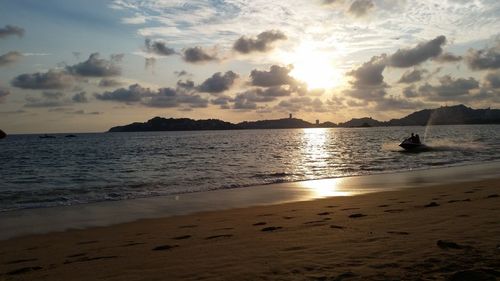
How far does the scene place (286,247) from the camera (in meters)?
8.35

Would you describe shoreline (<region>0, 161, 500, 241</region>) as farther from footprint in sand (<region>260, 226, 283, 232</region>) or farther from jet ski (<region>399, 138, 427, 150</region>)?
jet ski (<region>399, 138, 427, 150</region>)

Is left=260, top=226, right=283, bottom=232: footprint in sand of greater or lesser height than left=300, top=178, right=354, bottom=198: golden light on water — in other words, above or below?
above

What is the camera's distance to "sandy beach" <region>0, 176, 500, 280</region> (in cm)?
660

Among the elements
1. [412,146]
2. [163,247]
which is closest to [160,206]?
[163,247]

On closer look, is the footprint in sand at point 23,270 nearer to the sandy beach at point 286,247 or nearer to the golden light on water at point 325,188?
the sandy beach at point 286,247

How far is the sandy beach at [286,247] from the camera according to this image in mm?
6602

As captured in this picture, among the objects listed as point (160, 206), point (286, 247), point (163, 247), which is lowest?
point (160, 206)

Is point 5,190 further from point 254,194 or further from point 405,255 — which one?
point 405,255

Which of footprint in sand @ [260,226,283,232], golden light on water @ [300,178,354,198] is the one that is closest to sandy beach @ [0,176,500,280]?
footprint in sand @ [260,226,283,232]

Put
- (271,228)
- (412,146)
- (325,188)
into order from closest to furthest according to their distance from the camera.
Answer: (271,228), (325,188), (412,146)

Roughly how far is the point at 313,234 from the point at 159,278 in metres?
3.92

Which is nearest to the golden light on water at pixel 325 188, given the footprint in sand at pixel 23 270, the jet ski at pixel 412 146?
the footprint in sand at pixel 23 270

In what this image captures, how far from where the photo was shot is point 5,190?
83.7 feet

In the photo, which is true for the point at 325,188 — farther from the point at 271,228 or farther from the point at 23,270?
the point at 23,270
